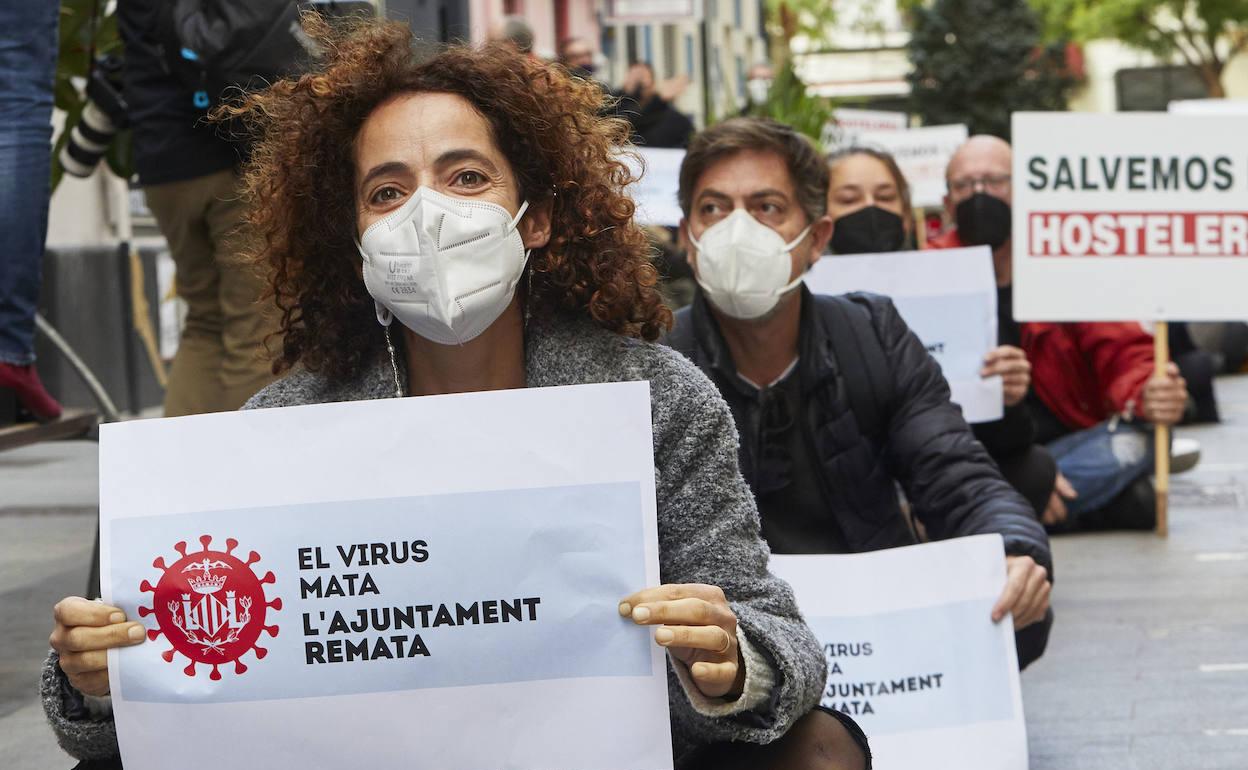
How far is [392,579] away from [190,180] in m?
3.41

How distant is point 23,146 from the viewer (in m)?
4.28

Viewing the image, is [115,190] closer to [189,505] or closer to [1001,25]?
[189,505]

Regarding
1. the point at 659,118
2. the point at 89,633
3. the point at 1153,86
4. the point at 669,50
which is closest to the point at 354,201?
the point at 89,633

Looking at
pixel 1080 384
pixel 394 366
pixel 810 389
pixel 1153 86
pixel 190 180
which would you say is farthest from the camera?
pixel 1153 86

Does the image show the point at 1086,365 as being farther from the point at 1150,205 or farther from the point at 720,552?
the point at 720,552

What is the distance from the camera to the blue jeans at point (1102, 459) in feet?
24.5

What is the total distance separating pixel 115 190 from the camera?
12.3 meters

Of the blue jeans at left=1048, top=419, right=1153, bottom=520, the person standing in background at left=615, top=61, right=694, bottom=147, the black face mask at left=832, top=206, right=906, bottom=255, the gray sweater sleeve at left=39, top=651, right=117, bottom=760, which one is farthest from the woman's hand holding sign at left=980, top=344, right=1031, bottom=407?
the person standing in background at left=615, top=61, right=694, bottom=147

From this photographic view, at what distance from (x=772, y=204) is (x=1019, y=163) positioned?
2.98 m

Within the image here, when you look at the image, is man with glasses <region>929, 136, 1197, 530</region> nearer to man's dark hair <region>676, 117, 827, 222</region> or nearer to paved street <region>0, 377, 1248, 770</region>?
paved street <region>0, 377, 1248, 770</region>

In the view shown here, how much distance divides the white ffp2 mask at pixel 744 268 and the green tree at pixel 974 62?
34902 mm

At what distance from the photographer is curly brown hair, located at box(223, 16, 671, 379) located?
9.06ft

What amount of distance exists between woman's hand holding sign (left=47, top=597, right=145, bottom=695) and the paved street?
170 cm

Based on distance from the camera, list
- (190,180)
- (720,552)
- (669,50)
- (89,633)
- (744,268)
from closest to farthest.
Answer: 1. (89,633)
2. (720,552)
3. (744,268)
4. (190,180)
5. (669,50)
